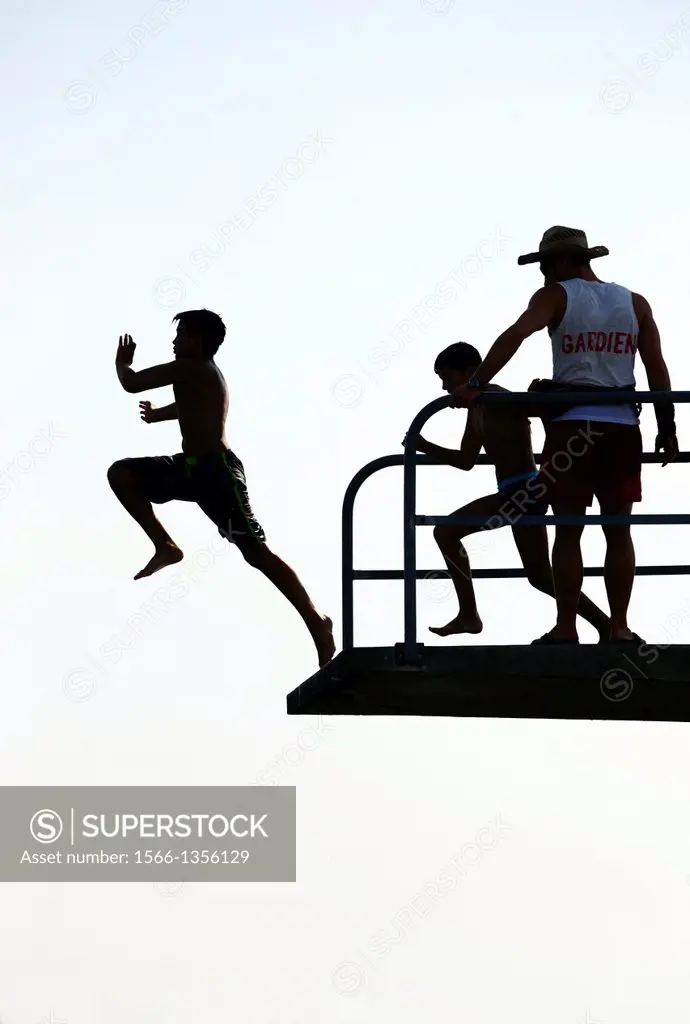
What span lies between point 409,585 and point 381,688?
639mm

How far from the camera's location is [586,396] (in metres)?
8.35

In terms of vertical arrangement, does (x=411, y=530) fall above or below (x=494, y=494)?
below

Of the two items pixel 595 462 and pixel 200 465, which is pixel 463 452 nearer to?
pixel 595 462

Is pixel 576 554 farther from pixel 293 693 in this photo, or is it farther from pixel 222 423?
pixel 222 423

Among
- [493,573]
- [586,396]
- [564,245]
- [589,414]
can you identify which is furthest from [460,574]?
[564,245]

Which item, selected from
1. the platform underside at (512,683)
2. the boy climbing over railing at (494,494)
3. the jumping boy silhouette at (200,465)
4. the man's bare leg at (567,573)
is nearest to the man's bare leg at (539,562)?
the boy climbing over railing at (494,494)

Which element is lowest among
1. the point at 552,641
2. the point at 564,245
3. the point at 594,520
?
the point at 552,641

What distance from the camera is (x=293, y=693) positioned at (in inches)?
361

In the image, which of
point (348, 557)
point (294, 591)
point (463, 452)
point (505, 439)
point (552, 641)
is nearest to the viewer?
point (552, 641)

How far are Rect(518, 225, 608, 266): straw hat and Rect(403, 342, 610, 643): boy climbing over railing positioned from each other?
741 millimetres

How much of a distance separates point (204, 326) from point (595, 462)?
245cm

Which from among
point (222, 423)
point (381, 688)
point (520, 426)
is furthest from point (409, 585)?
point (222, 423)

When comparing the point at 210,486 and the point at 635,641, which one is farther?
the point at 210,486

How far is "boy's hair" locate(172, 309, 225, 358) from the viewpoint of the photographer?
9.84 metres
